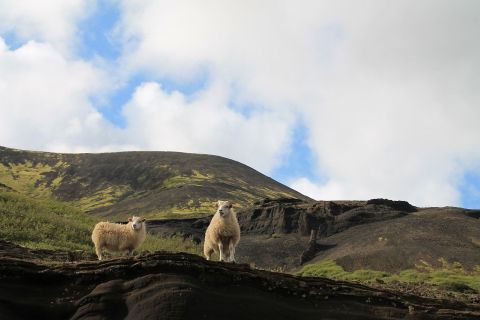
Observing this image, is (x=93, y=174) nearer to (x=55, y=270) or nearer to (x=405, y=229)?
(x=405, y=229)

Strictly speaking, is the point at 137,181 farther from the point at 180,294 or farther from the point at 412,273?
the point at 180,294

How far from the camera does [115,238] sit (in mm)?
18859

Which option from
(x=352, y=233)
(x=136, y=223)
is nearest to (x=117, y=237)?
(x=136, y=223)

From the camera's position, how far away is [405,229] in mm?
67438

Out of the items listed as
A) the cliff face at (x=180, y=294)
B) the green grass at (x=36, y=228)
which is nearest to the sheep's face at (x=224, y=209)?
the cliff face at (x=180, y=294)

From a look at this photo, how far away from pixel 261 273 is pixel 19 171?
159794mm

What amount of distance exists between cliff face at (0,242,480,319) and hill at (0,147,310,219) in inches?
3609

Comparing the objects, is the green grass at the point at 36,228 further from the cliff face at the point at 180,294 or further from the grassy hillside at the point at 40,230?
the cliff face at the point at 180,294

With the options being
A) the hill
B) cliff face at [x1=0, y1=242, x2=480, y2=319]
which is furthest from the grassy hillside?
the hill

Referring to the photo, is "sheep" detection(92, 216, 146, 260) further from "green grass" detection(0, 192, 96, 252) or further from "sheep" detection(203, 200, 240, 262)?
"green grass" detection(0, 192, 96, 252)

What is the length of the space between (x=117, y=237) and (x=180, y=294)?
24.5 ft

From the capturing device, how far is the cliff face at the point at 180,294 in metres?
12.0

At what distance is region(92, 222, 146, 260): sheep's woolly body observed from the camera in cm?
1877

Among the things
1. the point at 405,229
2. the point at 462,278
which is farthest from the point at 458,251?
the point at 462,278
